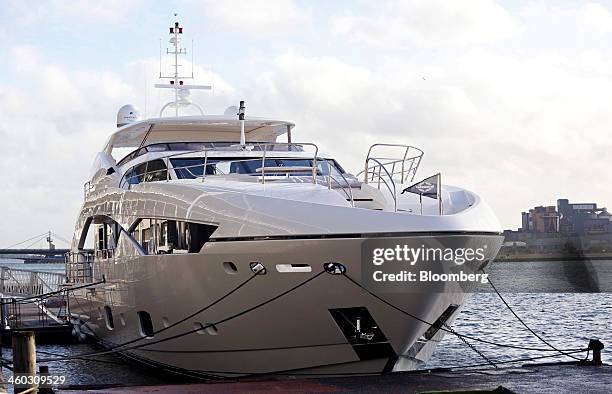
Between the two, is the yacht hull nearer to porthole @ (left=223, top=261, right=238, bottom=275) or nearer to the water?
porthole @ (left=223, top=261, right=238, bottom=275)

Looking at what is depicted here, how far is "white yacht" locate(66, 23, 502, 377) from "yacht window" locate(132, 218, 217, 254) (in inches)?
1.0

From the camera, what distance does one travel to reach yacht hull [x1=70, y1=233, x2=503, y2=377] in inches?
485

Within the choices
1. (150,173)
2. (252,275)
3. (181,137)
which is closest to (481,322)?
(181,137)

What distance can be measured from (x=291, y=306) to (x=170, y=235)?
256 cm

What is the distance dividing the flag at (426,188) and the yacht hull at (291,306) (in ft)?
3.86

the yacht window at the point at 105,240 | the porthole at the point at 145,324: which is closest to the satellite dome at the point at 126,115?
the yacht window at the point at 105,240

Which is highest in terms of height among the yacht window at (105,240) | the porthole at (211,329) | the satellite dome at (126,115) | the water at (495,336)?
the satellite dome at (126,115)

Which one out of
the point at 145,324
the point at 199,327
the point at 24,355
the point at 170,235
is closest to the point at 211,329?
the point at 199,327

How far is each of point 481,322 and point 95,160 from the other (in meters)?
19.1

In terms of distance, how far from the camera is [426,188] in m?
14.2

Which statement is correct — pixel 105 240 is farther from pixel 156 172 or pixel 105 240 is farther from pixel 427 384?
pixel 427 384

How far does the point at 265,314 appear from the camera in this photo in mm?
13016

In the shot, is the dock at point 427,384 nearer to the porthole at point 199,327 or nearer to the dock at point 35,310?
the porthole at point 199,327

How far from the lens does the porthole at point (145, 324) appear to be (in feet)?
51.5
